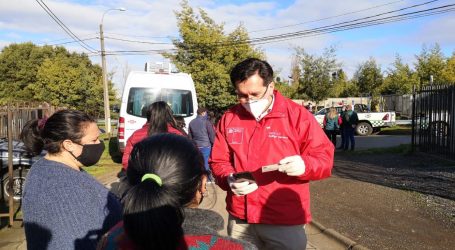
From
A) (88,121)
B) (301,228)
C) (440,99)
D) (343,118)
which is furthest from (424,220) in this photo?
(343,118)

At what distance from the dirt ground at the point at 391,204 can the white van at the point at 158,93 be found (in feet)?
13.9

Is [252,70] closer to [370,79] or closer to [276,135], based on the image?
[276,135]

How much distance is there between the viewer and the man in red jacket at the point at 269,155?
2.87 meters

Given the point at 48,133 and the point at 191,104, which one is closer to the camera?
the point at 48,133

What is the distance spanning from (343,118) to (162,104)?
1168cm

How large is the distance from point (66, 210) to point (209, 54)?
24.8m

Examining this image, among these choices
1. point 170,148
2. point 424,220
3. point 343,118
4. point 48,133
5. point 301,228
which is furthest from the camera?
point 343,118

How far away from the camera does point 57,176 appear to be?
225 cm

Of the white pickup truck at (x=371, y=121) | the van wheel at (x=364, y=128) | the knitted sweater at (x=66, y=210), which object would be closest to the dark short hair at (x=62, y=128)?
the knitted sweater at (x=66, y=210)

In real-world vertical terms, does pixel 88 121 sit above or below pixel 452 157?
above

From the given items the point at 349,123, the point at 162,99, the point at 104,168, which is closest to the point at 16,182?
the point at 104,168

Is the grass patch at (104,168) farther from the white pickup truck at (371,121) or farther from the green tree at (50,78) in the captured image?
the green tree at (50,78)

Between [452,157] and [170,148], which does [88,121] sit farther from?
[452,157]

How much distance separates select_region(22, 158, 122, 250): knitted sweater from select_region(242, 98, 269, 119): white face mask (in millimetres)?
1124
